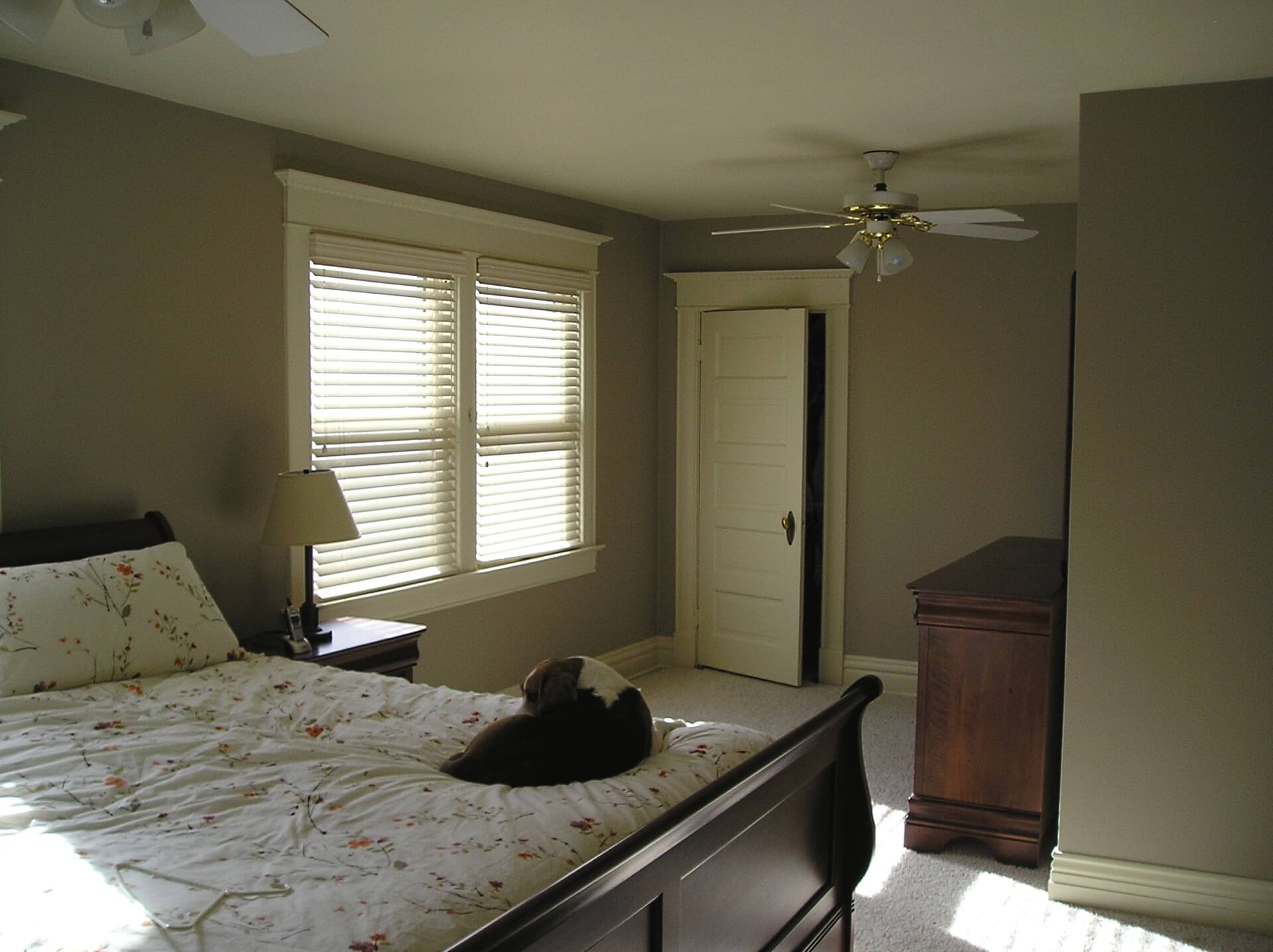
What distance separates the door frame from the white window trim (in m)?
0.73

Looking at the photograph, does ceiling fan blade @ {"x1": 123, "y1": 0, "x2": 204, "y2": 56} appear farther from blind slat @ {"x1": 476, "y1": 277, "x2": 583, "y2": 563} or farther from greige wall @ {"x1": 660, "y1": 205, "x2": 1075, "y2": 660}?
greige wall @ {"x1": 660, "y1": 205, "x2": 1075, "y2": 660}

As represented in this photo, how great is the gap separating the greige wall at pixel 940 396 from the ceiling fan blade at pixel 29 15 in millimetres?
4461

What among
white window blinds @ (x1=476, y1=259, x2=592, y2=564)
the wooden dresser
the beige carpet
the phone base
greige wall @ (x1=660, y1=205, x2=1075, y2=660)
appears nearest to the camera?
the beige carpet

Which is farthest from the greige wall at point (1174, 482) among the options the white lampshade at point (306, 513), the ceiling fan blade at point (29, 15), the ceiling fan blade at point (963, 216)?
the ceiling fan blade at point (29, 15)

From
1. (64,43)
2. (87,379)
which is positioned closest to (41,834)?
(87,379)

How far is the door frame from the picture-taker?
Answer: 5.77 m

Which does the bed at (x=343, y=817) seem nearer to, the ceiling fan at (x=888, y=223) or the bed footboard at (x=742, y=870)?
the bed footboard at (x=742, y=870)

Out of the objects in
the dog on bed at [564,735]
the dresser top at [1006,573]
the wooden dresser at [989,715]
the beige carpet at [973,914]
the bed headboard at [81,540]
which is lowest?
the beige carpet at [973,914]

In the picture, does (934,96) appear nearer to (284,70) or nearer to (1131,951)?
(284,70)

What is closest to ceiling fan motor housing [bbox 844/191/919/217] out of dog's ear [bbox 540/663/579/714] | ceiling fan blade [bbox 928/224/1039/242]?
ceiling fan blade [bbox 928/224/1039/242]

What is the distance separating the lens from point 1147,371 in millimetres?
3154

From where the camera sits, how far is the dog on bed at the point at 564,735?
2180 millimetres

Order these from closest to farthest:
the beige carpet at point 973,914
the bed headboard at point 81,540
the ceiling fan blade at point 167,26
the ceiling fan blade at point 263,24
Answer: the ceiling fan blade at point 263,24 → the ceiling fan blade at point 167,26 → the bed headboard at point 81,540 → the beige carpet at point 973,914

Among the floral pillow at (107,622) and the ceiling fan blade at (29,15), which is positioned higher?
the ceiling fan blade at (29,15)
